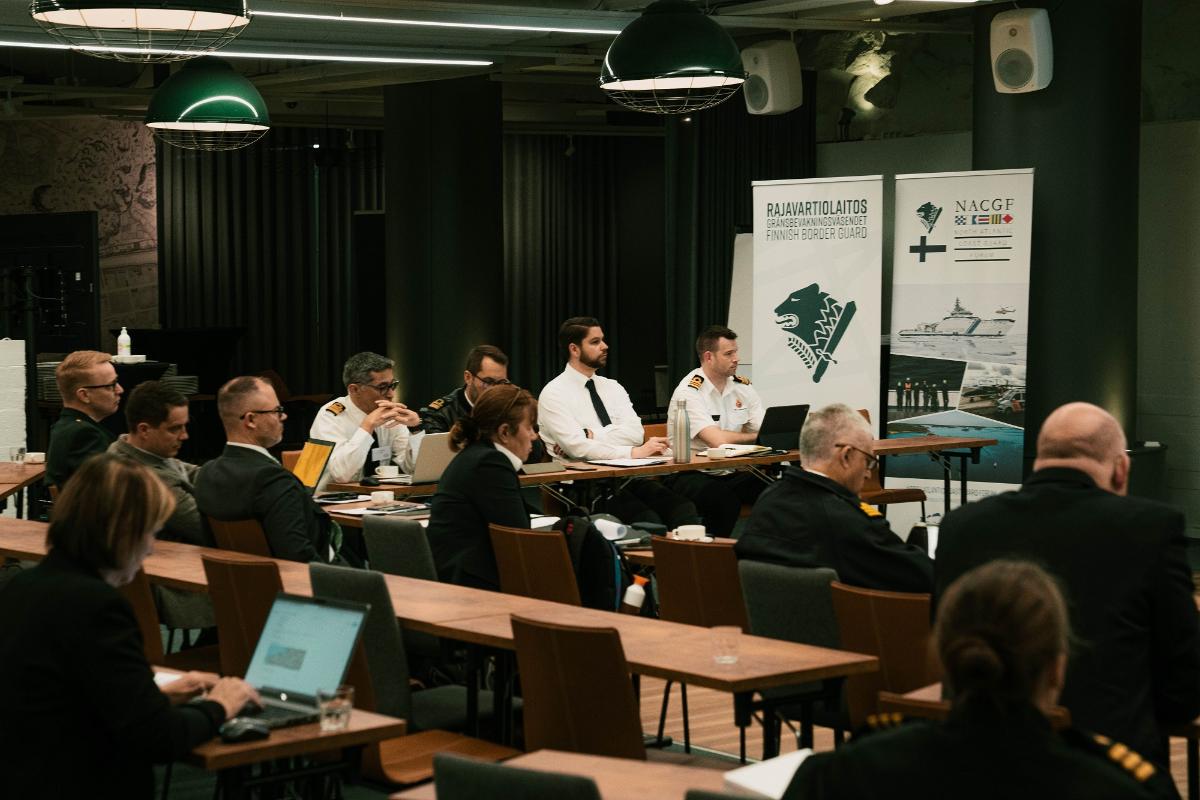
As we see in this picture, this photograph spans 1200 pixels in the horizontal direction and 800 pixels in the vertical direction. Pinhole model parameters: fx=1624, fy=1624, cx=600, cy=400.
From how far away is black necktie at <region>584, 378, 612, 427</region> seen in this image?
9.30m

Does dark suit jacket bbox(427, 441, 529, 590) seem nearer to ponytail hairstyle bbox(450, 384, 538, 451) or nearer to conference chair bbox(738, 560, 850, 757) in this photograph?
ponytail hairstyle bbox(450, 384, 538, 451)

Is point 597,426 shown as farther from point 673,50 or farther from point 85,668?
point 85,668

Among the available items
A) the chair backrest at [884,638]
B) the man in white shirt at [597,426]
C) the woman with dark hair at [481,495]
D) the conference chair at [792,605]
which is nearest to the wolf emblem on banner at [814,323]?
the man in white shirt at [597,426]

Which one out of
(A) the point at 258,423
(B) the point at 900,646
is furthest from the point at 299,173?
(B) the point at 900,646

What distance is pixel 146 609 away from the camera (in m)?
5.39

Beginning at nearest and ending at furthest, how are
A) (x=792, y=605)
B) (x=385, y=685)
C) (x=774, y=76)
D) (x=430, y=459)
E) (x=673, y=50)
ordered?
(x=385, y=685) < (x=792, y=605) < (x=673, y=50) < (x=430, y=459) < (x=774, y=76)

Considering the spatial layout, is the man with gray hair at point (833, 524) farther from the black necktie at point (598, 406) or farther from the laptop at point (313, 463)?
the black necktie at point (598, 406)

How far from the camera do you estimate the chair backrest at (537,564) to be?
18.5 feet

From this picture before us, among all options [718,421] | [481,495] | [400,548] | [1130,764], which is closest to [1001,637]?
[1130,764]

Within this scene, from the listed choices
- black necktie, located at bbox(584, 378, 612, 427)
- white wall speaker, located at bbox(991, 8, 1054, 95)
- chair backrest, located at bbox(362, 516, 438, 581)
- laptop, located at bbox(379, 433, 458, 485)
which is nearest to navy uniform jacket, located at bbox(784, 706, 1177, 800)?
chair backrest, located at bbox(362, 516, 438, 581)

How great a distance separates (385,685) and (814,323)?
7.22 metres

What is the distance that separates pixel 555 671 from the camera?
3.94 m

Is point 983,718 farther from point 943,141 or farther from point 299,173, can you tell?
point 299,173

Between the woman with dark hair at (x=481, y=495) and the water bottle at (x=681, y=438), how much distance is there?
2.97 meters
